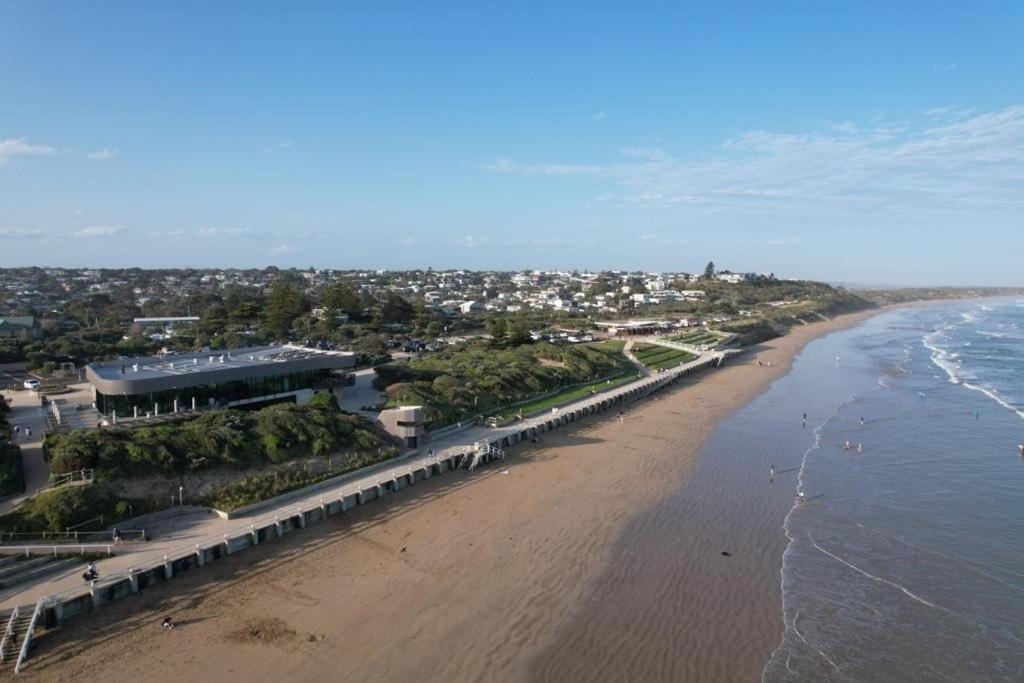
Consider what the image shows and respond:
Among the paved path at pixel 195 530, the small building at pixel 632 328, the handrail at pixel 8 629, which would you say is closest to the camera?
the handrail at pixel 8 629

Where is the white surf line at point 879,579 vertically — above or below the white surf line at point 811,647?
above

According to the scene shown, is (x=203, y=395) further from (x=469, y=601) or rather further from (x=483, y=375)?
(x=469, y=601)

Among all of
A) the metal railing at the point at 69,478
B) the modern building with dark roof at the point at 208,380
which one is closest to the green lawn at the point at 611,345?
the modern building with dark roof at the point at 208,380

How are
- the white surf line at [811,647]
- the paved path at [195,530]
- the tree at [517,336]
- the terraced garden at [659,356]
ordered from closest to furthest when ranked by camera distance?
the white surf line at [811,647], the paved path at [195,530], the tree at [517,336], the terraced garden at [659,356]

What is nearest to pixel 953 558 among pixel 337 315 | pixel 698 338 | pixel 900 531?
pixel 900 531

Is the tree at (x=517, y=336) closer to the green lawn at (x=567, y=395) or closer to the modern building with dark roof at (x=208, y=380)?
the green lawn at (x=567, y=395)

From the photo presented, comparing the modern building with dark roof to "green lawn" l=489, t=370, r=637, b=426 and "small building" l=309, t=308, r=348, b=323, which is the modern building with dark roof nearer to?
"green lawn" l=489, t=370, r=637, b=426

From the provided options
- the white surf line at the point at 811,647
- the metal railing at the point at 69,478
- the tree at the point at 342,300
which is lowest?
the white surf line at the point at 811,647

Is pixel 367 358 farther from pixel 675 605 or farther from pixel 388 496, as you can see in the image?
pixel 675 605
